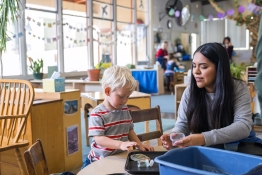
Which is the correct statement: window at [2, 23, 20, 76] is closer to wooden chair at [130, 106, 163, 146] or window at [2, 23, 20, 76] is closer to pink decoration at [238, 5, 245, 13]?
wooden chair at [130, 106, 163, 146]

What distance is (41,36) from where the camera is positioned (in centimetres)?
693

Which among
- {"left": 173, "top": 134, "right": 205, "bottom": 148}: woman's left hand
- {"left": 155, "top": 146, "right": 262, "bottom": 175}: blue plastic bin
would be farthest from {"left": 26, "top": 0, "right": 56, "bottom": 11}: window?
{"left": 155, "top": 146, "right": 262, "bottom": 175}: blue plastic bin

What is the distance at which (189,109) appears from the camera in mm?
1561

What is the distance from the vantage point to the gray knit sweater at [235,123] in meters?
1.35

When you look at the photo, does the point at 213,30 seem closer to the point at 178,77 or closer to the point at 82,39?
the point at 178,77

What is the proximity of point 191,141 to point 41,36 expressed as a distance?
6245 millimetres

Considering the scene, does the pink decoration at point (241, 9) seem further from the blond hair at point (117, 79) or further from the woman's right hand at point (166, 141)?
the woman's right hand at point (166, 141)

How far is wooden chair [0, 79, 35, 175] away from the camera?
2.31 meters

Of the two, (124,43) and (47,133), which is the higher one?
(124,43)

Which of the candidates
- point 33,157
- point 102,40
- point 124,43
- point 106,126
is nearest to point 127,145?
point 106,126

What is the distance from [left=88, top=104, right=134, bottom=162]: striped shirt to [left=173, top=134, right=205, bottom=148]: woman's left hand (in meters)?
0.34

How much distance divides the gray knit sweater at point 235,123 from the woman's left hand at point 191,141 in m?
0.04

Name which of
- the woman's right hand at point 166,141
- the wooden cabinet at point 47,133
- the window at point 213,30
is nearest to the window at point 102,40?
the wooden cabinet at point 47,133

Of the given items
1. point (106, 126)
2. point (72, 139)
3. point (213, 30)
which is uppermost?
point (213, 30)
